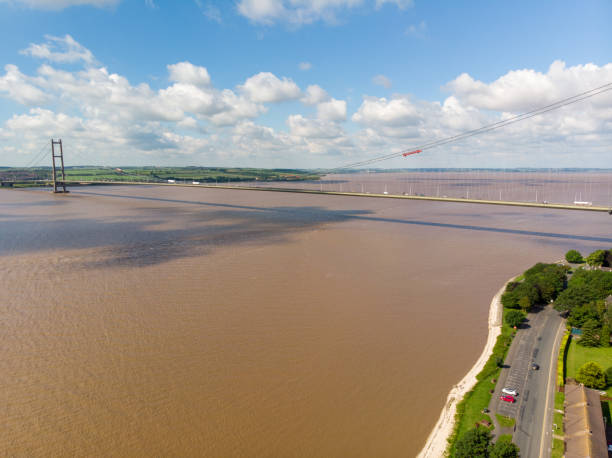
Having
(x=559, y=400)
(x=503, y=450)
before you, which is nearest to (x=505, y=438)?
(x=503, y=450)

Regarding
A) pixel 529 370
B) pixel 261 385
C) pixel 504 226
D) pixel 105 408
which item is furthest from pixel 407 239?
pixel 105 408

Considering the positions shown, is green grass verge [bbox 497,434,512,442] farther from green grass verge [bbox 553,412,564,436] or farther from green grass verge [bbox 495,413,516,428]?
green grass verge [bbox 553,412,564,436]

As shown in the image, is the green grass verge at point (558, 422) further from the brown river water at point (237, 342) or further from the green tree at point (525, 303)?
the green tree at point (525, 303)

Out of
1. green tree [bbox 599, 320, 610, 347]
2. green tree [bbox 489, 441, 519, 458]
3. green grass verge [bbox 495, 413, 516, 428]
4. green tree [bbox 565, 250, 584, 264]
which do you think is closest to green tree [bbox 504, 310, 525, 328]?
green tree [bbox 599, 320, 610, 347]

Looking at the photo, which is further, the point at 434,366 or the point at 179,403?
the point at 434,366

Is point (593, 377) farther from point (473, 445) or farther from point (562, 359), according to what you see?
point (473, 445)

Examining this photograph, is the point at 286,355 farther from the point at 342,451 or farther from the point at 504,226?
the point at 504,226

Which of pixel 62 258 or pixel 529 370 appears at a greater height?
pixel 62 258
